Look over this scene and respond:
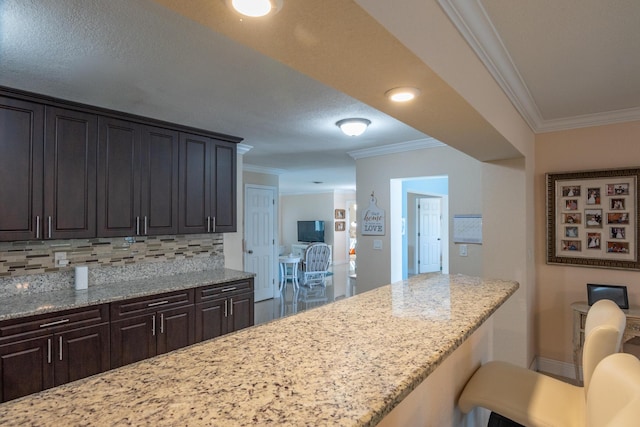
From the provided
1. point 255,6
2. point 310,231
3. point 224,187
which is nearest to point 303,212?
point 310,231

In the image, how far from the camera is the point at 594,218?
2969mm

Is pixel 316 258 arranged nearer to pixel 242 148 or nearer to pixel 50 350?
pixel 242 148

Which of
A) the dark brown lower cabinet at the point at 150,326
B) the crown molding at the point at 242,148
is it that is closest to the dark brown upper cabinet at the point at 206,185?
the crown molding at the point at 242,148

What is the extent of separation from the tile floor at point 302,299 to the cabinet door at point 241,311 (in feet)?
3.57

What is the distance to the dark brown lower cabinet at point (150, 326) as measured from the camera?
2.58 metres

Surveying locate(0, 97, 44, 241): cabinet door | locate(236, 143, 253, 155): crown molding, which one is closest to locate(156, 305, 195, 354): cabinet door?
locate(0, 97, 44, 241): cabinet door

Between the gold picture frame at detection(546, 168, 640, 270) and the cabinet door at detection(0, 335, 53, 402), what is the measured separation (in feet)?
13.4

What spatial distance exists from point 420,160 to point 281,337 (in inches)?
138

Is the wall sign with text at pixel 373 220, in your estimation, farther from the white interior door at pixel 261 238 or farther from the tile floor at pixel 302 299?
the white interior door at pixel 261 238

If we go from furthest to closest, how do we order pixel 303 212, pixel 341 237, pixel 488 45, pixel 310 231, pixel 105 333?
pixel 303 212 → pixel 341 237 → pixel 310 231 → pixel 105 333 → pixel 488 45

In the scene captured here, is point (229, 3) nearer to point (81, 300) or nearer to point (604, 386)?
point (604, 386)

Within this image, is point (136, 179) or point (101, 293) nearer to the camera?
point (101, 293)

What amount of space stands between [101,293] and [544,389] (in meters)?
2.94

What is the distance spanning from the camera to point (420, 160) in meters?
4.14
